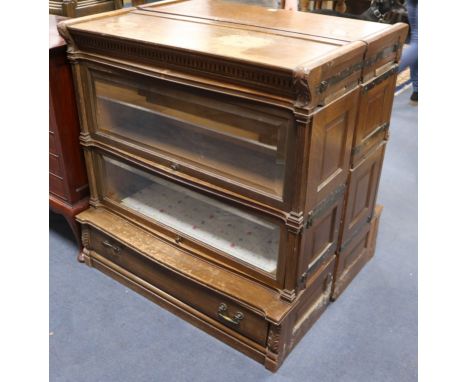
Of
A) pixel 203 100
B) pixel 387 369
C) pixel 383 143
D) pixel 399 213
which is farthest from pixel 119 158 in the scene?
pixel 399 213

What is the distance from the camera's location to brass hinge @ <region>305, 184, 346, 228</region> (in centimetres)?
130

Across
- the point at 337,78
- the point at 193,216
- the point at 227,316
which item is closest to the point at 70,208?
the point at 193,216

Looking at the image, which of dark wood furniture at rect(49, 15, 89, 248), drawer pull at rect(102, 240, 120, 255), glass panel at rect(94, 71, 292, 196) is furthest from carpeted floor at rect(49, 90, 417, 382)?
glass panel at rect(94, 71, 292, 196)

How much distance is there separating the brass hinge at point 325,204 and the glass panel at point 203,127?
12 centimetres

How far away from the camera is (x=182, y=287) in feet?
5.19

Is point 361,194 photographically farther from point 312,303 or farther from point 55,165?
point 55,165

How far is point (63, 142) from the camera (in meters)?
1.66

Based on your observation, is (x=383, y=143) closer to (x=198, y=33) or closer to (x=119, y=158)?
(x=198, y=33)

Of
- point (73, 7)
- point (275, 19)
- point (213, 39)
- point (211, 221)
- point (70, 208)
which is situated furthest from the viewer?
point (73, 7)

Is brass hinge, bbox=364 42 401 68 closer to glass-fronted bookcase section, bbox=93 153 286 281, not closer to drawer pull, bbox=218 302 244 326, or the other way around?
glass-fronted bookcase section, bbox=93 153 286 281

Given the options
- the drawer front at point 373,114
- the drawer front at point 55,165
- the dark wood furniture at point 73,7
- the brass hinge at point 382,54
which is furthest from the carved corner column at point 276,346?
the dark wood furniture at point 73,7

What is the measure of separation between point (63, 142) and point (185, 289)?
2.16ft

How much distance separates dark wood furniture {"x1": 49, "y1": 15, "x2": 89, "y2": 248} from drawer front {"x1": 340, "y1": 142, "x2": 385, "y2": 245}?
3.12 feet

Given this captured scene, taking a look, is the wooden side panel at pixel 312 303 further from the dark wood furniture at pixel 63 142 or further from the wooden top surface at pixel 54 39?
the wooden top surface at pixel 54 39
